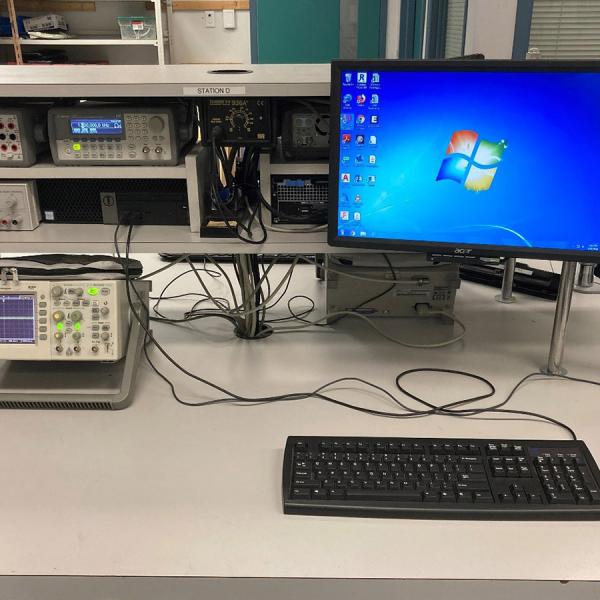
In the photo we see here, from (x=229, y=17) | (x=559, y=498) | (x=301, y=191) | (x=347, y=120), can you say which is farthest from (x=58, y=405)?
(x=229, y=17)

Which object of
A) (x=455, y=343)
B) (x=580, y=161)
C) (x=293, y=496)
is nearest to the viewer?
(x=293, y=496)

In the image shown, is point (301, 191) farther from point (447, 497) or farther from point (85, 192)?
point (447, 497)

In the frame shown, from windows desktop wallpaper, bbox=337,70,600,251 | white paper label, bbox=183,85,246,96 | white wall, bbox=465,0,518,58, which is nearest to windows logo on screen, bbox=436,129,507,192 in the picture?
windows desktop wallpaper, bbox=337,70,600,251

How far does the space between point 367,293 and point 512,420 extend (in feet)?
1.59

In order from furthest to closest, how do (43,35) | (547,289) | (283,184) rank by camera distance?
(43,35) → (547,289) → (283,184)

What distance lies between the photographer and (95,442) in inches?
39.0

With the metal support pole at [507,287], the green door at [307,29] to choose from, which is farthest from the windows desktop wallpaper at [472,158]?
the green door at [307,29]

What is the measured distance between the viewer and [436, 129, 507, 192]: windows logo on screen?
98 centimetres

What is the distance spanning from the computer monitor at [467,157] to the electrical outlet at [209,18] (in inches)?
155

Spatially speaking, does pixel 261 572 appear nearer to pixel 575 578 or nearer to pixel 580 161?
pixel 575 578

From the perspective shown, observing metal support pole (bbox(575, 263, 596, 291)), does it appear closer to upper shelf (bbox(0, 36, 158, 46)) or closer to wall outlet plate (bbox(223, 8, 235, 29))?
upper shelf (bbox(0, 36, 158, 46))

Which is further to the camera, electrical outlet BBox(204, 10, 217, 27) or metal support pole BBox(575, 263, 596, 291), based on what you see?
electrical outlet BBox(204, 10, 217, 27)

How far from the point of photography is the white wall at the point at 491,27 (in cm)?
239

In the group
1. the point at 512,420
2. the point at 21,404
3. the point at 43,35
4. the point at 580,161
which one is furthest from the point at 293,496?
the point at 43,35
